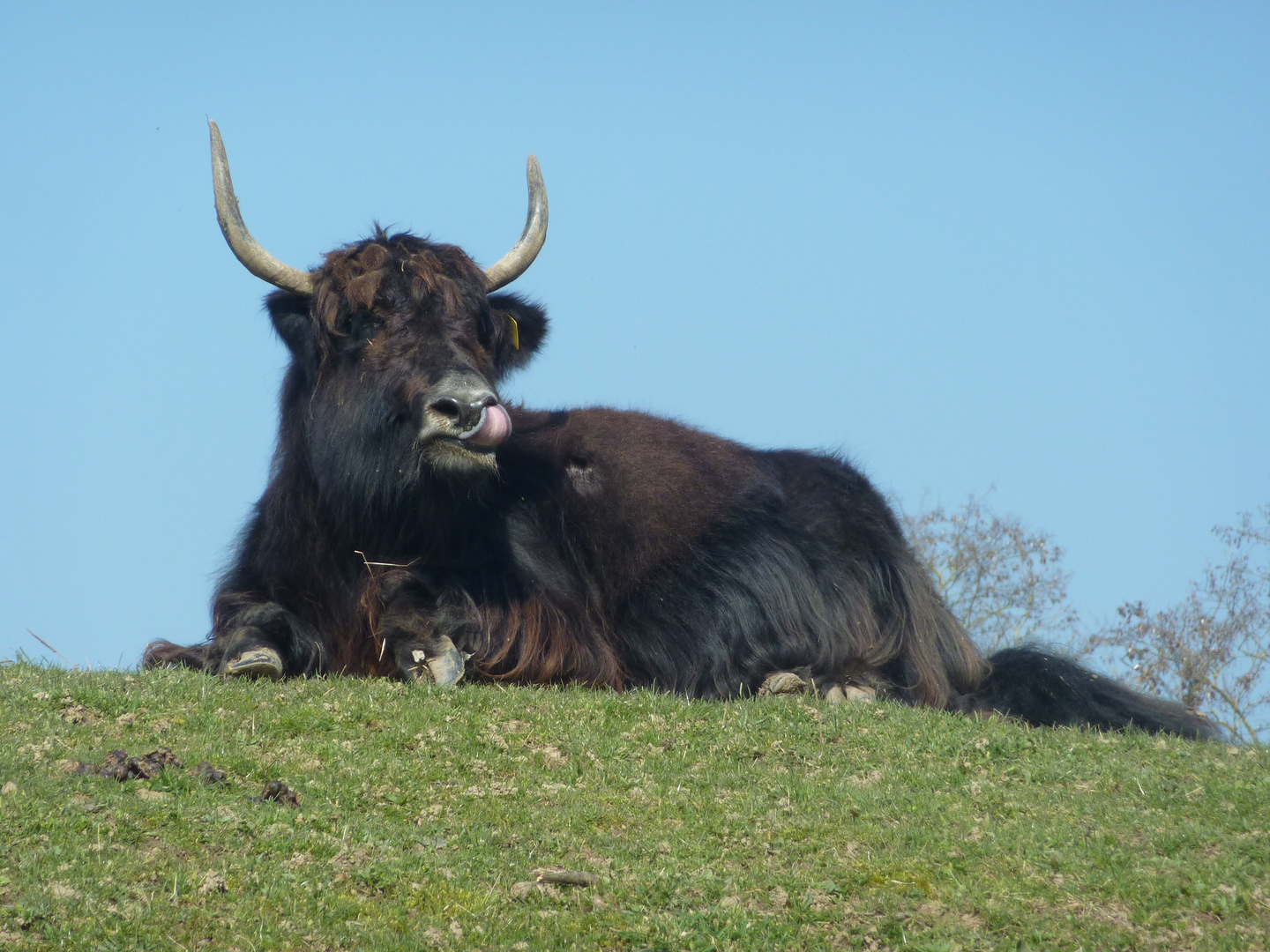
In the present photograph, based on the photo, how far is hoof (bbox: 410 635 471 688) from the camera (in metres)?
7.14

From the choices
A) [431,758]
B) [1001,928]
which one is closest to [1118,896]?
[1001,928]

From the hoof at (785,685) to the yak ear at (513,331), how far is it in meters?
2.58

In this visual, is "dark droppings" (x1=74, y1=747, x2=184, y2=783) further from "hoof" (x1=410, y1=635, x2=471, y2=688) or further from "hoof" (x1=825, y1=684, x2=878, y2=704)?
"hoof" (x1=825, y1=684, x2=878, y2=704)

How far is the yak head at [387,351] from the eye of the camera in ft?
23.2

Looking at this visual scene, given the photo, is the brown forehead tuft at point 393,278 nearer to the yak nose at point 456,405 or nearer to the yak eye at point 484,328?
the yak eye at point 484,328

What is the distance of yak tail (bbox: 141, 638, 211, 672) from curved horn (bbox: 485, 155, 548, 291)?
9.33 feet

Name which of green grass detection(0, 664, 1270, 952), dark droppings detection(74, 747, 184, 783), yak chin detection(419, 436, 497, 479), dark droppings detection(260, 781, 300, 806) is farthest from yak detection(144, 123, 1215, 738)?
dark droppings detection(260, 781, 300, 806)

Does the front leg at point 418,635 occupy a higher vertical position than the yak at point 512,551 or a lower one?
lower

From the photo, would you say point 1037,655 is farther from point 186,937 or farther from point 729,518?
point 186,937

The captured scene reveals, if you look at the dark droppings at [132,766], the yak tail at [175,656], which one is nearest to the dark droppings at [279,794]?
the dark droppings at [132,766]

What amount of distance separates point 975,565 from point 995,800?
15.5 meters

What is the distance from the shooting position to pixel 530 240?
873 centimetres

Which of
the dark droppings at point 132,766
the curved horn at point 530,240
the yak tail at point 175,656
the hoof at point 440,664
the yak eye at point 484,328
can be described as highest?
the curved horn at point 530,240

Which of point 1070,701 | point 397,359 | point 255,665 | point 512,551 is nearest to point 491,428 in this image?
point 397,359
